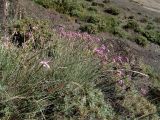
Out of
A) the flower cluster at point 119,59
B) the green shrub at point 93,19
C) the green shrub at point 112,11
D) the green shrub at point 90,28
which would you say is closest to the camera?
the flower cluster at point 119,59

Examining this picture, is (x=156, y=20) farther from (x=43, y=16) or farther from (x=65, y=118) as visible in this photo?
(x=65, y=118)

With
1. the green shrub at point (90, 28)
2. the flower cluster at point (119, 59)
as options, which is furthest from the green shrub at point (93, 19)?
the flower cluster at point (119, 59)

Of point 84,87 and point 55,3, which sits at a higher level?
point 84,87

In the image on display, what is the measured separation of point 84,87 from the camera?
239 inches

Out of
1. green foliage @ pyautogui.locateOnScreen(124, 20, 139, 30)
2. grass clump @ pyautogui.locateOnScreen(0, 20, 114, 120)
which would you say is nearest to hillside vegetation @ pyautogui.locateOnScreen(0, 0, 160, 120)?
grass clump @ pyautogui.locateOnScreen(0, 20, 114, 120)

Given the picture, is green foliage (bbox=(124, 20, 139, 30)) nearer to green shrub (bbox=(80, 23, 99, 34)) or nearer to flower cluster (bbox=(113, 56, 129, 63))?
green shrub (bbox=(80, 23, 99, 34))

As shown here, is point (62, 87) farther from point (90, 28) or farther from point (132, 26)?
point (132, 26)

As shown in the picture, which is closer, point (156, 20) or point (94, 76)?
point (94, 76)

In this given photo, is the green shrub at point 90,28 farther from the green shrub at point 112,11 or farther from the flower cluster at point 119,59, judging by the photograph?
the green shrub at point 112,11

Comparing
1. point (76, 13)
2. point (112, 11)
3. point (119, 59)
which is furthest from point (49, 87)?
point (112, 11)

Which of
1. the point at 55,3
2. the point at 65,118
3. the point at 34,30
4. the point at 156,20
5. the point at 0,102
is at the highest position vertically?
the point at 0,102

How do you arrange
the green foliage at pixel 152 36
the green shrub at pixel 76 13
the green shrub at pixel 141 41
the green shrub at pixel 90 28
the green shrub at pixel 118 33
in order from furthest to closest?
the green foliage at pixel 152 36, the green shrub at pixel 76 13, the green shrub at pixel 118 33, the green shrub at pixel 141 41, the green shrub at pixel 90 28

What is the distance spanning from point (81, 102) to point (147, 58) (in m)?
7.90

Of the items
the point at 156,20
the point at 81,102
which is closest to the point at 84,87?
the point at 81,102
